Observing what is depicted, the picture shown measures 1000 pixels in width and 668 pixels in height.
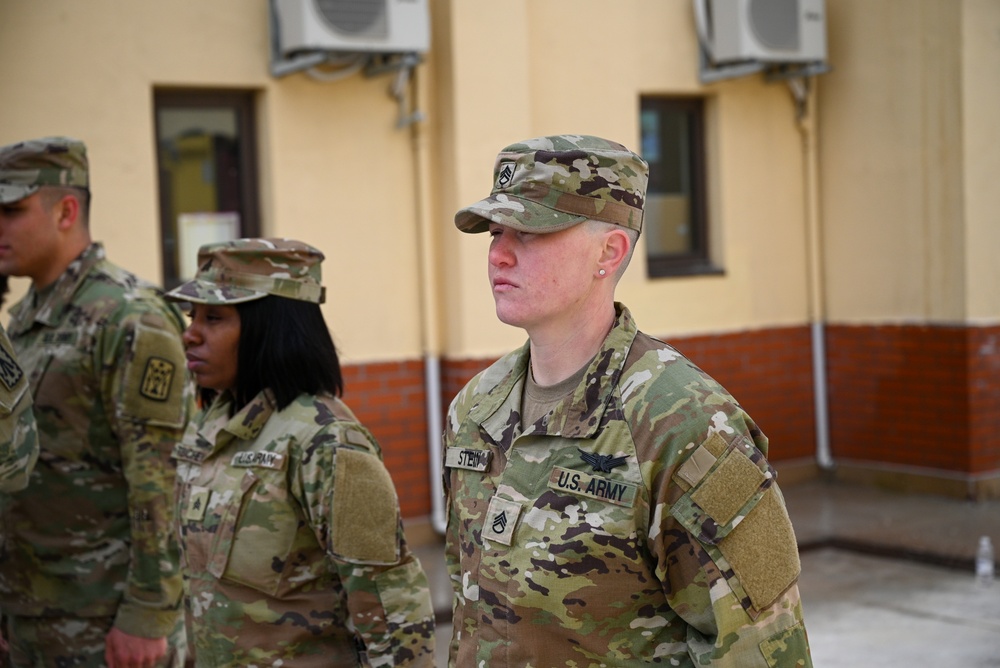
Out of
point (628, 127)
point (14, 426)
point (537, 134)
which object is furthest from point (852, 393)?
point (14, 426)

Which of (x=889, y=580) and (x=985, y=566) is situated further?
(x=889, y=580)

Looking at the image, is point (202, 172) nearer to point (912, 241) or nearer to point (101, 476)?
point (101, 476)

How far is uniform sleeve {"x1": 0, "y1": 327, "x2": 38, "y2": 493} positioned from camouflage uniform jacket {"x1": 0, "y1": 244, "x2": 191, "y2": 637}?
409 millimetres

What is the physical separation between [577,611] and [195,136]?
5337mm

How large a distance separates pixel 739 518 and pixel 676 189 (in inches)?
271

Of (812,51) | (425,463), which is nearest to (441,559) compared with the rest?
(425,463)

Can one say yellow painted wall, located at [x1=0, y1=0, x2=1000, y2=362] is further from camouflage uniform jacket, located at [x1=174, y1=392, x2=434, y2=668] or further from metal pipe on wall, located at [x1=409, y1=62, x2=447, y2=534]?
camouflage uniform jacket, located at [x1=174, y1=392, x2=434, y2=668]

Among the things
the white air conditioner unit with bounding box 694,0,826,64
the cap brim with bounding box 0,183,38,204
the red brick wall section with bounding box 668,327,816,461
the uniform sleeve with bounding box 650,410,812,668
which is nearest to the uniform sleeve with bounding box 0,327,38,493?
the cap brim with bounding box 0,183,38,204

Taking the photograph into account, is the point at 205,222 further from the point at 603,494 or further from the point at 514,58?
the point at 603,494

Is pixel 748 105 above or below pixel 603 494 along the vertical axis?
above

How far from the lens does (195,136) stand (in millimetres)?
6848

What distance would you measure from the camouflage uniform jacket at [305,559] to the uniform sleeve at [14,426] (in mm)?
536

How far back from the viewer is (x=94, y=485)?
143 inches

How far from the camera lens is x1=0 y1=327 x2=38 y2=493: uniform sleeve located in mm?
3061
